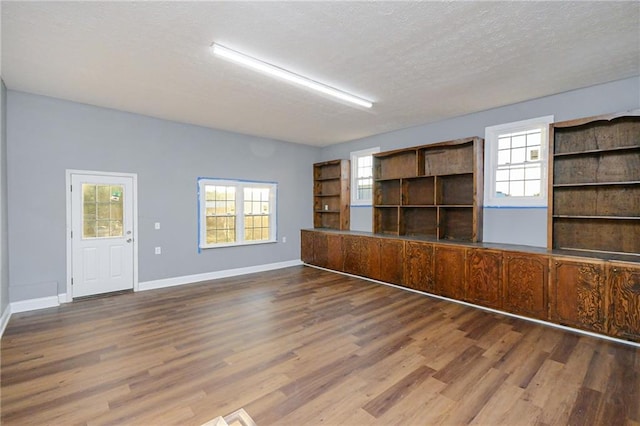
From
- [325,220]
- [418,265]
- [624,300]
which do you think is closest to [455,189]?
[418,265]

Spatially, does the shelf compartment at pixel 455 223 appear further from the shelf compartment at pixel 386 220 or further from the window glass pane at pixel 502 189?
the shelf compartment at pixel 386 220

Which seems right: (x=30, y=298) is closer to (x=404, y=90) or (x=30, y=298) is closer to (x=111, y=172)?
(x=111, y=172)

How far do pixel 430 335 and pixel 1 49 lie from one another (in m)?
5.19

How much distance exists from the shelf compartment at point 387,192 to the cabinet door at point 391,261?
0.99 metres

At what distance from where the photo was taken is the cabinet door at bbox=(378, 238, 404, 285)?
4.99 meters

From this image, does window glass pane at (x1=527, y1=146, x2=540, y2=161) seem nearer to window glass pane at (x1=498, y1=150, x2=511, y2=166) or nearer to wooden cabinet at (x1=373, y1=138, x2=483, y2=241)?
window glass pane at (x1=498, y1=150, x2=511, y2=166)

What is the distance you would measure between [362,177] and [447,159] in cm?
196

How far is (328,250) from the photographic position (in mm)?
6359

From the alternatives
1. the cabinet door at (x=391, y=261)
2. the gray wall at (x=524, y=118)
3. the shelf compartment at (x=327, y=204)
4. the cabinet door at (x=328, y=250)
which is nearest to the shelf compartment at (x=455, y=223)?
the gray wall at (x=524, y=118)

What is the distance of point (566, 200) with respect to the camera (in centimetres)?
383

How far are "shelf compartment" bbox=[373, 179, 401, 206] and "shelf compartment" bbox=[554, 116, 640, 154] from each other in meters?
2.58

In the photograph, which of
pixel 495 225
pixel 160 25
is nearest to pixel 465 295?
pixel 495 225

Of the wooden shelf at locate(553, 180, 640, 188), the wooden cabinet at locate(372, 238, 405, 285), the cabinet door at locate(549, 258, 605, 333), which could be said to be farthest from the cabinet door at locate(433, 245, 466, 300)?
the wooden shelf at locate(553, 180, 640, 188)

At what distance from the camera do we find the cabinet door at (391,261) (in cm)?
499
